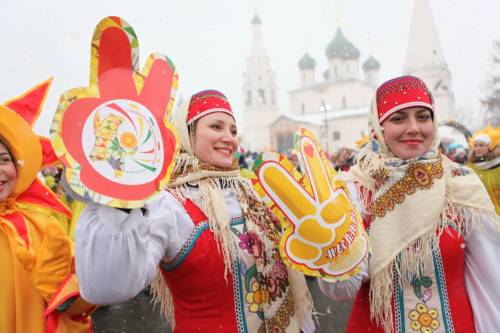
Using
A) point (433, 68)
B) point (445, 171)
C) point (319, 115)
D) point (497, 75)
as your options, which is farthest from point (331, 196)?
point (319, 115)

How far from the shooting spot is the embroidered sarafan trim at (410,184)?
5.82 ft

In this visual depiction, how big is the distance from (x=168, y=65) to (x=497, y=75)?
2268 cm

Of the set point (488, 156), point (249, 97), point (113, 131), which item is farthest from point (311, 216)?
point (249, 97)

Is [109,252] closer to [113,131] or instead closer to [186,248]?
[113,131]

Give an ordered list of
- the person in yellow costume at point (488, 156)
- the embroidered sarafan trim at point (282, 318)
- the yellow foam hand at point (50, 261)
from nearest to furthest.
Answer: the yellow foam hand at point (50, 261), the embroidered sarafan trim at point (282, 318), the person in yellow costume at point (488, 156)

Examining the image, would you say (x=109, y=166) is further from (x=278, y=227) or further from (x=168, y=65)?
(x=278, y=227)

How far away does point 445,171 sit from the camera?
1840 millimetres

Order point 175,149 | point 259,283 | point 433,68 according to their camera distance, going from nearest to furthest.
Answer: point 175,149 → point 259,283 → point 433,68

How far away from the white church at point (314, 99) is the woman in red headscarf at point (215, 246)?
145 ft

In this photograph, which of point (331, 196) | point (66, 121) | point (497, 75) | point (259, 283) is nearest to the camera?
point (66, 121)

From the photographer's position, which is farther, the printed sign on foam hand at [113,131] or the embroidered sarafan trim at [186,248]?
the embroidered sarafan trim at [186,248]

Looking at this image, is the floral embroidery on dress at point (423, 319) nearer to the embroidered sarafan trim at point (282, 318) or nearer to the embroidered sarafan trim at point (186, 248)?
the embroidered sarafan trim at point (282, 318)

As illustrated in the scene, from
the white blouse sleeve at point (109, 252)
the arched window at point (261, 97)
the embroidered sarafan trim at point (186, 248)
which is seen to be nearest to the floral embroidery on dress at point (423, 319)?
the embroidered sarafan trim at point (186, 248)

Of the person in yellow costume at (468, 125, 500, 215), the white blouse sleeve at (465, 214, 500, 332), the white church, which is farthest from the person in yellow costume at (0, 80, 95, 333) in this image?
the white church
